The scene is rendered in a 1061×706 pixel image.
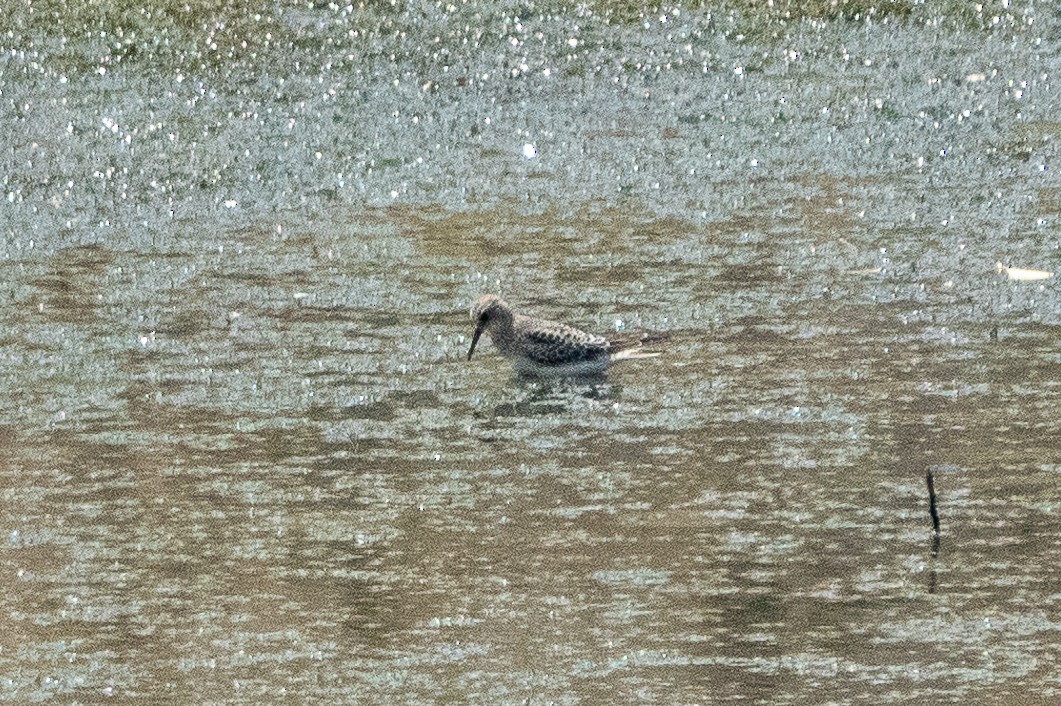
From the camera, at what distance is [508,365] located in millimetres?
8062

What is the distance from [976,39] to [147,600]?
297 inches

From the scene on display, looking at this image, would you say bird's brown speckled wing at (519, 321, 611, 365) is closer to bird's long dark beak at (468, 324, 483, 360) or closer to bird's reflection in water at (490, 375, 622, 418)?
bird's reflection in water at (490, 375, 622, 418)

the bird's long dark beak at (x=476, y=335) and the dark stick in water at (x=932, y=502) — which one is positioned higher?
the bird's long dark beak at (x=476, y=335)

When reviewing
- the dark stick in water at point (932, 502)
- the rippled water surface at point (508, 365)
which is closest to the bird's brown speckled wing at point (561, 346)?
the rippled water surface at point (508, 365)

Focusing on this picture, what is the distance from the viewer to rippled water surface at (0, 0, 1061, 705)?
555cm

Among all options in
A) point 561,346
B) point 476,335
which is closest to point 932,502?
point 561,346

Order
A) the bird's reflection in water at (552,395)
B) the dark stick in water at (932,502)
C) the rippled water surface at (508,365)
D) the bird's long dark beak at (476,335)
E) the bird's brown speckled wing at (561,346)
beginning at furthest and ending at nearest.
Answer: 1. the bird's long dark beak at (476,335)
2. the bird's brown speckled wing at (561,346)
3. the bird's reflection in water at (552,395)
4. the dark stick in water at (932,502)
5. the rippled water surface at (508,365)

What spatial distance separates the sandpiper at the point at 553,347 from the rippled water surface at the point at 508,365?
9 centimetres

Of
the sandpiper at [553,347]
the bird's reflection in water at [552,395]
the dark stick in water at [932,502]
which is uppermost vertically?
the sandpiper at [553,347]

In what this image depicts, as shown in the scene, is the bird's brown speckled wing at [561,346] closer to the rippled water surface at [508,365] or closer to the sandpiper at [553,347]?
the sandpiper at [553,347]

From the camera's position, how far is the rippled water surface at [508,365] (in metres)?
5.55

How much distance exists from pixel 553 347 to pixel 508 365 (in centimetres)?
41

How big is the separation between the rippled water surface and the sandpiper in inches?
3.7

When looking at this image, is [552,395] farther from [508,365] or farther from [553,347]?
[508,365]
